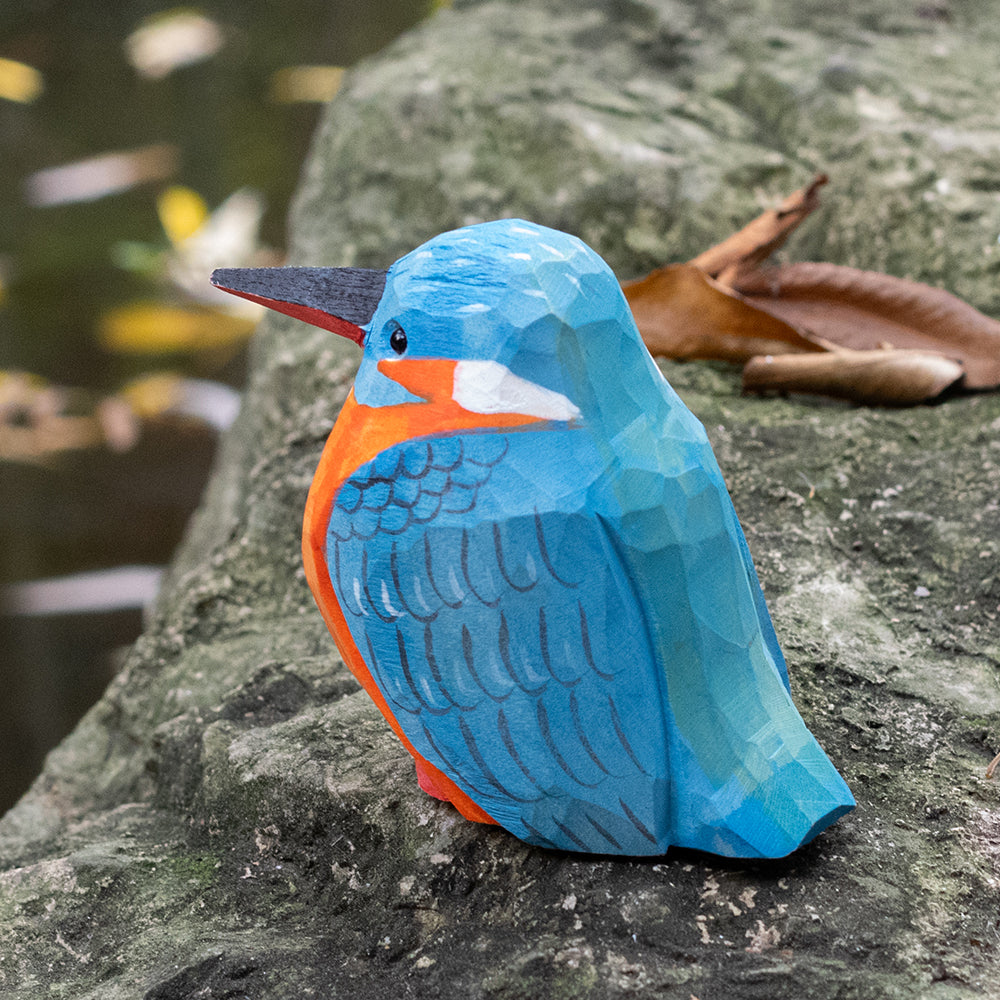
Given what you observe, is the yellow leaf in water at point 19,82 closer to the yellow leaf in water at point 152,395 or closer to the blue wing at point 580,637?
the yellow leaf in water at point 152,395

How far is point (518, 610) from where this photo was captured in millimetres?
1098

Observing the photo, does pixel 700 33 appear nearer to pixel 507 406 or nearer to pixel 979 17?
pixel 979 17

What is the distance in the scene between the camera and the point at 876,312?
2.14 meters

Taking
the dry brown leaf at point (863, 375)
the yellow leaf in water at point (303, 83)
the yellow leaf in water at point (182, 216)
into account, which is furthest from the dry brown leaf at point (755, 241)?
the yellow leaf in water at point (303, 83)

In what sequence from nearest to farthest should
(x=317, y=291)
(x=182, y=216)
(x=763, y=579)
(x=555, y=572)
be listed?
1. (x=555, y=572)
2. (x=317, y=291)
3. (x=763, y=579)
4. (x=182, y=216)

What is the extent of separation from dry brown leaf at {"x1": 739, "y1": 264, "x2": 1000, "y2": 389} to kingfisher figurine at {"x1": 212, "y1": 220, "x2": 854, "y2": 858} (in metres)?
1.07

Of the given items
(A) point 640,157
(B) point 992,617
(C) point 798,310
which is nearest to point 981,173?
(C) point 798,310

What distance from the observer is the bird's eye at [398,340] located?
1165mm

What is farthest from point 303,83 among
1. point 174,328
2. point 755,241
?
point 755,241

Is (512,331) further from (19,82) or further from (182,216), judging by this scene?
(19,82)

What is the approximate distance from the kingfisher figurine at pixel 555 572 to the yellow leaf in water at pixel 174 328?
3.66 m

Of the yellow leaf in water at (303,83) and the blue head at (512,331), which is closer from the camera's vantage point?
the blue head at (512,331)

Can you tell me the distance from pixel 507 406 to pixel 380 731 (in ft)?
1.96

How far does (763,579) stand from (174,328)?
361 centimetres
